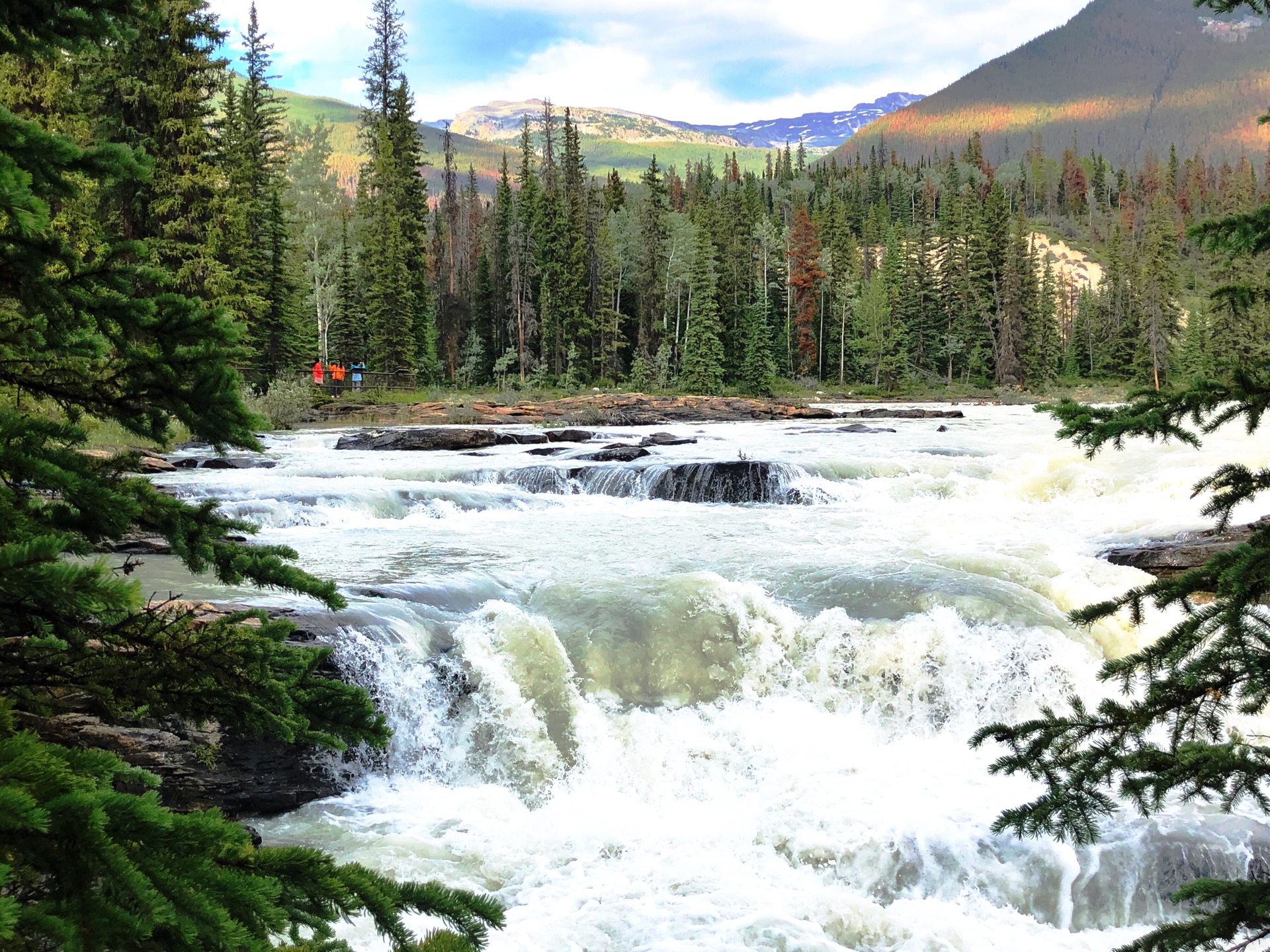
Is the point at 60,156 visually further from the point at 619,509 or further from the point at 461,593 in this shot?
the point at 619,509

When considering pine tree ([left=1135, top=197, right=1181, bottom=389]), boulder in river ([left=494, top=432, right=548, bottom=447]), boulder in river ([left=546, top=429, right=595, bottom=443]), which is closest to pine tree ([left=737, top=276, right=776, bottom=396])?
pine tree ([left=1135, top=197, right=1181, bottom=389])

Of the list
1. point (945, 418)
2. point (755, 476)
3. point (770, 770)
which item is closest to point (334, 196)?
point (945, 418)

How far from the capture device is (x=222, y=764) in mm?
7156

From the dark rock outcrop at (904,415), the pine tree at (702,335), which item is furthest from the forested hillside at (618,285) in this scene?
the dark rock outcrop at (904,415)

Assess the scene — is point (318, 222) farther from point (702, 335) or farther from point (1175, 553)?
point (1175, 553)

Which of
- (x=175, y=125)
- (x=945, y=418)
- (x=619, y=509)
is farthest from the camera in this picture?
(x=945, y=418)

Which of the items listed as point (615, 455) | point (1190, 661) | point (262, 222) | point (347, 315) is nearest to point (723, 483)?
point (615, 455)

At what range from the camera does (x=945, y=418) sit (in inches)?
1629

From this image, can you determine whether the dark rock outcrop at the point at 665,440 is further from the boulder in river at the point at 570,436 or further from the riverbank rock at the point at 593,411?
the riverbank rock at the point at 593,411

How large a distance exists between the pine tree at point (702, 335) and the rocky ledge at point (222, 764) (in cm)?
5295

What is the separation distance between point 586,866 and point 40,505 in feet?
17.1

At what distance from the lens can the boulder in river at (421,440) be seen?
2653 centimetres

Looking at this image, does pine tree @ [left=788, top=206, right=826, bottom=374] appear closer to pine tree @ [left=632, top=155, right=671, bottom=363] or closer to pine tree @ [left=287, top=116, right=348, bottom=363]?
pine tree @ [left=632, top=155, right=671, bottom=363]

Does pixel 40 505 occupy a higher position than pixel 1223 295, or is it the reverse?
pixel 1223 295
